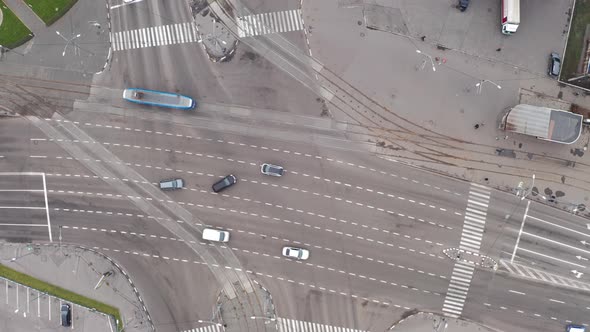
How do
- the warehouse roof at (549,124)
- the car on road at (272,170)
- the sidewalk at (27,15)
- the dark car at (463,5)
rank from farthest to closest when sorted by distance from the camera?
the sidewalk at (27,15) < the dark car at (463,5) < the car on road at (272,170) < the warehouse roof at (549,124)

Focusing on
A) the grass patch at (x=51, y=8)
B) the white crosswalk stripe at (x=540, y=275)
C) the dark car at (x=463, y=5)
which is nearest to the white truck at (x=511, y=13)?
the dark car at (x=463, y=5)

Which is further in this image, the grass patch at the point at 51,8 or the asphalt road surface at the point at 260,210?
the grass patch at the point at 51,8

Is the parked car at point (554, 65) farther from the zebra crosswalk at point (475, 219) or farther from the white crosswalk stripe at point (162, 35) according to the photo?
the white crosswalk stripe at point (162, 35)

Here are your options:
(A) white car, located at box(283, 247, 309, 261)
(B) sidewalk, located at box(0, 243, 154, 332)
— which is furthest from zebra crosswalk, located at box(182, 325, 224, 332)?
(A) white car, located at box(283, 247, 309, 261)

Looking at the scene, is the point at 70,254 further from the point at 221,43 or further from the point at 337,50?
the point at 337,50

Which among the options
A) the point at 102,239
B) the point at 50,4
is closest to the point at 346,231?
the point at 102,239

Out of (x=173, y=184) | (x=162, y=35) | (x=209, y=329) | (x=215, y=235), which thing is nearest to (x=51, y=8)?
(x=162, y=35)

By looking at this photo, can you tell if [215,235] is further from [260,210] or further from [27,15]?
[27,15]
